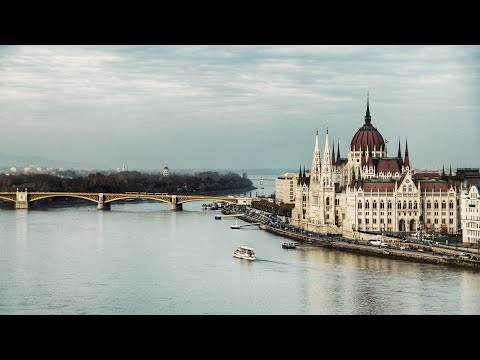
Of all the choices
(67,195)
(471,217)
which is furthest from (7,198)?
(471,217)

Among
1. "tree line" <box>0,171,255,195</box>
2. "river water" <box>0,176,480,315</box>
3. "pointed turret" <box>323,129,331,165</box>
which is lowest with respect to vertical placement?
"river water" <box>0,176,480,315</box>

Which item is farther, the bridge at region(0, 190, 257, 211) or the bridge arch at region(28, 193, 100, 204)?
the bridge arch at region(28, 193, 100, 204)

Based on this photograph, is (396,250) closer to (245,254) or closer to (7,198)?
(245,254)

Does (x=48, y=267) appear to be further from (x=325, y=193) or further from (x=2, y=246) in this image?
(x=325, y=193)

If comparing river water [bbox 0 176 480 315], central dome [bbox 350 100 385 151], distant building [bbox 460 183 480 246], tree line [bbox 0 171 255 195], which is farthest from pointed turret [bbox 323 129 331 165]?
tree line [bbox 0 171 255 195]

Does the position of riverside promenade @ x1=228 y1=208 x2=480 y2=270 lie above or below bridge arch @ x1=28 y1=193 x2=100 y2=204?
below

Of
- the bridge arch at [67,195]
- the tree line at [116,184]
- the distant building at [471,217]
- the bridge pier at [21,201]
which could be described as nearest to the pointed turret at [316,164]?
the distant building at [471,217]

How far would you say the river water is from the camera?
7008mm

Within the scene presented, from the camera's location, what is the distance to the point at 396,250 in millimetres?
11258

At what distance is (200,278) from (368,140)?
8487mm

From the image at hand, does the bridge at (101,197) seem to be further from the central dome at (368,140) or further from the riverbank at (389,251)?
the riverbank at (389,251)

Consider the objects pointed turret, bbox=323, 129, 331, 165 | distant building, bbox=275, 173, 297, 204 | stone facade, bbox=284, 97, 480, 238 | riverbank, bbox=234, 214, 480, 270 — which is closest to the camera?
riverbank, bbox=234, 214, 480, 270

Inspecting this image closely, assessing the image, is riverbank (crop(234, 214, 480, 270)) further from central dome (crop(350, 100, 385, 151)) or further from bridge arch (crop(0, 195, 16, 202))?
bridge arch (crop(0, 195, 16, 202))

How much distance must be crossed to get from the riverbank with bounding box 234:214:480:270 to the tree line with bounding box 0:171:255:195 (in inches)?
489
